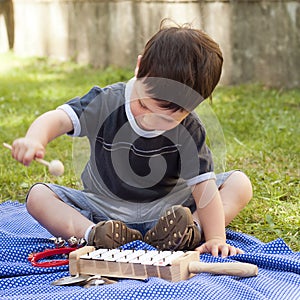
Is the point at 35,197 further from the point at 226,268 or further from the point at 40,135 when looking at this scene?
the point at 226,268

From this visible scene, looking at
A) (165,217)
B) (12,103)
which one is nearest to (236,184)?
(165,217)

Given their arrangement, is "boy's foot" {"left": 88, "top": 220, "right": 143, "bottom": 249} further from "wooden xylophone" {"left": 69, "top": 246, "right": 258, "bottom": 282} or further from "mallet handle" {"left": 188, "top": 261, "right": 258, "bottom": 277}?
"mallet handle" {"left": 188, "top": 261, "right": 258, "bottom": 277}

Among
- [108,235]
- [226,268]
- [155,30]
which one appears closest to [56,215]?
[108,235]

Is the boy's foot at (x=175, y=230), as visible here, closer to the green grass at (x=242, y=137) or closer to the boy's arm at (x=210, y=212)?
the boy's arm at (x=210, y=212)

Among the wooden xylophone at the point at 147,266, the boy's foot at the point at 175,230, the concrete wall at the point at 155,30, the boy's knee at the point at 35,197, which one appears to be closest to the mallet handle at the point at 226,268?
the wooden xylophone at the point at 147,266

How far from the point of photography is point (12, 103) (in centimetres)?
459

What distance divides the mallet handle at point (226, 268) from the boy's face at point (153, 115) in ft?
1.33

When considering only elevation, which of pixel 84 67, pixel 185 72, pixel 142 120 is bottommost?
pixel 84 67

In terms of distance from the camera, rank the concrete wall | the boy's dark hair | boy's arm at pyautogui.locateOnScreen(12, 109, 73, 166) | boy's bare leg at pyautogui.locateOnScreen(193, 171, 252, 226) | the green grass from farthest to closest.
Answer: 1. the concrete wall
2. the green grass
3. boy's bare leg at pyautogui.locateOnScreen(193, 171, 252, 226)
4. the boy's dark hair
5. boy's arm at pyautogui.locateOnScreen(12, 109, 73, 166)

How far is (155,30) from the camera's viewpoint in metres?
5.56

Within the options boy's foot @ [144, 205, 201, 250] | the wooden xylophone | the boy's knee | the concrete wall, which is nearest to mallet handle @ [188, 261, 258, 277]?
the wooden xylophone

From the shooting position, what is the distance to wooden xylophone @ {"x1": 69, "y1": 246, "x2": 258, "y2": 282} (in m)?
1.61

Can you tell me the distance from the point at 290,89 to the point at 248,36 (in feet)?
1.59

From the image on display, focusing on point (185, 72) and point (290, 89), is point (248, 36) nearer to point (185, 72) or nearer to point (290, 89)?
point (290, 89)
